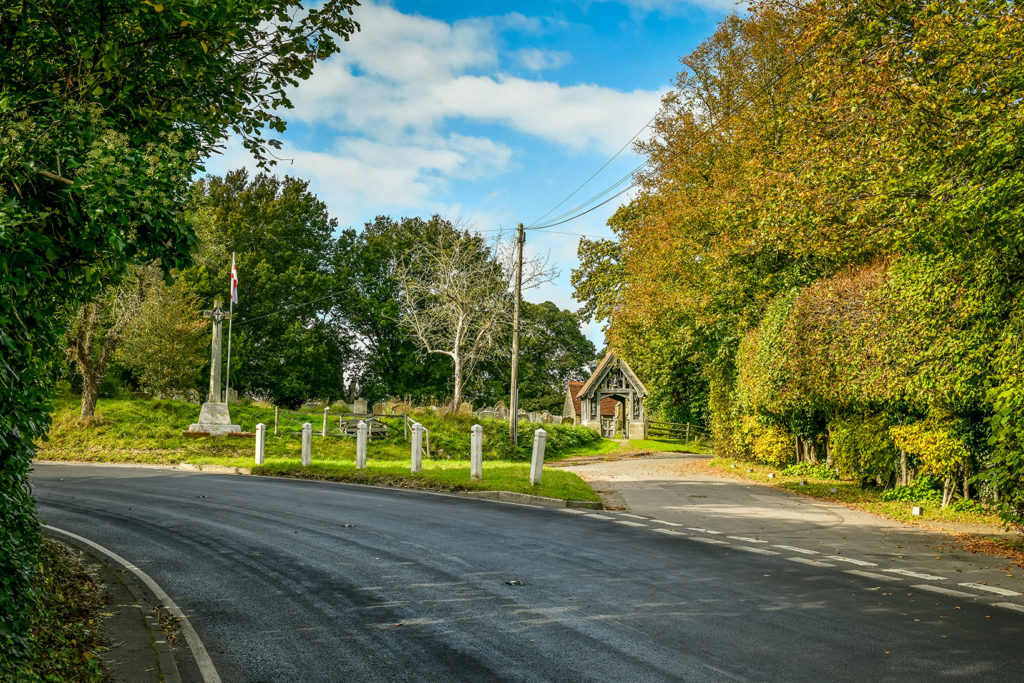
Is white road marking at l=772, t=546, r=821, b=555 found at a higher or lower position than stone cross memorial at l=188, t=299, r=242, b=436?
lower

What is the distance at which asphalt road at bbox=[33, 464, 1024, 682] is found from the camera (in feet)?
18.8

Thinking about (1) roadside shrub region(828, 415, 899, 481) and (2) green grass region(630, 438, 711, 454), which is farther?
(2) green grass region(630, 438, 711, 454)

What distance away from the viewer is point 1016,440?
415 inches

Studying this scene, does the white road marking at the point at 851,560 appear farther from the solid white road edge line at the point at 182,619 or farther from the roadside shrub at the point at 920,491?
the solid white road edge line at the point at 182,619

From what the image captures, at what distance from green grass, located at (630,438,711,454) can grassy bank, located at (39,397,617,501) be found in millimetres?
2367

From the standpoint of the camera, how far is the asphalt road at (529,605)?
5.73 m

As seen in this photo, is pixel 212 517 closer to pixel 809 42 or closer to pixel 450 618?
pixel 450 618

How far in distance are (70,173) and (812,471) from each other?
20.2 metres

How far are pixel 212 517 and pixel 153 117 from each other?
7.71 m

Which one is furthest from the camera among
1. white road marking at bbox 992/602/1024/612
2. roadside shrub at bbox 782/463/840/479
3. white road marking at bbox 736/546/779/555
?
roadside shrub at bbox 782/463/840/479

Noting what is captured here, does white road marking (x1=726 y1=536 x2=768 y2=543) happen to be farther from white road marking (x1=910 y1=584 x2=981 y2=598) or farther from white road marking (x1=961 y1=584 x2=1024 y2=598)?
white road marking (x1=961 y1=584 x2=1024 y2=598)

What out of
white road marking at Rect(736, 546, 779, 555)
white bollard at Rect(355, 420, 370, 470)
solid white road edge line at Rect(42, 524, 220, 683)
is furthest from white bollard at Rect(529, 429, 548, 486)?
solid white road edge line at Rect(42, 524, 220, 683)

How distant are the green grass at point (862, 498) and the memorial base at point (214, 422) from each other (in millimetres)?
19544

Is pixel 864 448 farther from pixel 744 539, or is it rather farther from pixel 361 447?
pixel 361 447
